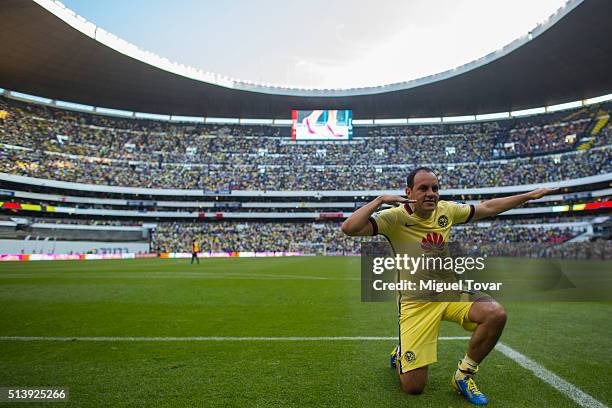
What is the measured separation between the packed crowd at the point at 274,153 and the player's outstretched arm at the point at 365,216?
2226 inches

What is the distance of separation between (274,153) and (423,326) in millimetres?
66099

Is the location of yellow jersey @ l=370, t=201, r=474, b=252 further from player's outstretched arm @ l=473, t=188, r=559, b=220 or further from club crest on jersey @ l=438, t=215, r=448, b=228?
player's outstretched arm @ l=473, t=188, r=559, b=220

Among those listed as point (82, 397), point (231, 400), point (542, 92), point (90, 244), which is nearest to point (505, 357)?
point (231, 400)

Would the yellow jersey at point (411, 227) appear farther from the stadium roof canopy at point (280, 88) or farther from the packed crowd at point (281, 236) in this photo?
the packed crowd at point (281, 236)

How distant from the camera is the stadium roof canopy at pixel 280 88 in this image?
39031 mm

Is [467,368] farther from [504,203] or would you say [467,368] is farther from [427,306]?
[504,203]

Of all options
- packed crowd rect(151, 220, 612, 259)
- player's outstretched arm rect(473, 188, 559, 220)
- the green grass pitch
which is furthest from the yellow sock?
packed crowd rect(151, 220, 612, 259)

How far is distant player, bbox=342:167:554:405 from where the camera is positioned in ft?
12.0

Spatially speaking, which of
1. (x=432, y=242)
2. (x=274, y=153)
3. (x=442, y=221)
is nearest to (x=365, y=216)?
(x=432, y=242)

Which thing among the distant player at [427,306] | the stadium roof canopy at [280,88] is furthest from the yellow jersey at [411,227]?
the stadium roof canopy at [280,88]

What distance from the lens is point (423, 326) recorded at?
3982 mm

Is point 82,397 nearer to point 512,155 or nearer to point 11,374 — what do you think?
point 11,374

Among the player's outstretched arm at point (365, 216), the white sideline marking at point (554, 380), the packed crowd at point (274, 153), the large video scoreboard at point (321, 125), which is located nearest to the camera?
the white sideline marking at point (554, 380)

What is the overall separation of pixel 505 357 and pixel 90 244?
177ft
